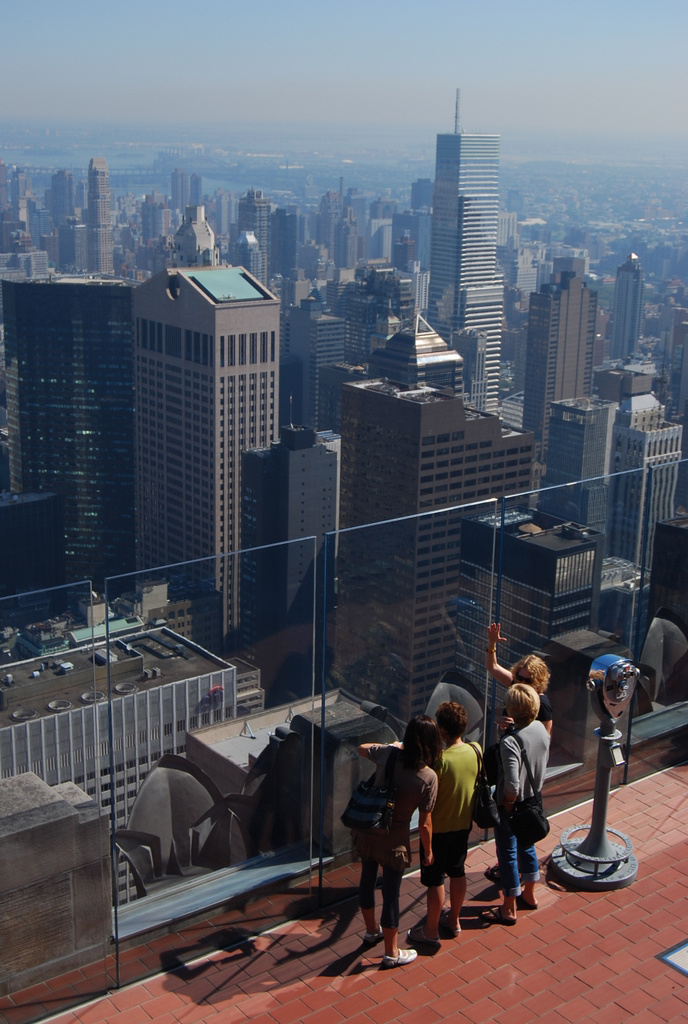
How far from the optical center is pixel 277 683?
351cm

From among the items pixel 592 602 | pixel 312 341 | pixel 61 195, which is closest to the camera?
pixel 592 602

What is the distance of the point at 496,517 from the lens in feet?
12.7

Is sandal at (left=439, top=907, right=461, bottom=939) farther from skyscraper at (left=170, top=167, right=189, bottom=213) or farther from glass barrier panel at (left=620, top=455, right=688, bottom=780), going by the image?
skyscraper at (left=170, top=167, right=189, bottom=213)

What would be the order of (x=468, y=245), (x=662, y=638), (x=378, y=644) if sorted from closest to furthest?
(x=378, y=644) → (x=662, y=638) → (x=468, y=245)

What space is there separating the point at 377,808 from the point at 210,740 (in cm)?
54

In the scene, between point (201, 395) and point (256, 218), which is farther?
point (256, 218)

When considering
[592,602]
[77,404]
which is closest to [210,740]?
[592,602]

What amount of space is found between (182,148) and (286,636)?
153658 mm

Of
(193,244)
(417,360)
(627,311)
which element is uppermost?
(193,244)

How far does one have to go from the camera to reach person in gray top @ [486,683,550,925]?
3258 millimetres

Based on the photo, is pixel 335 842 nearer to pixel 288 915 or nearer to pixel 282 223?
pixel 288 915

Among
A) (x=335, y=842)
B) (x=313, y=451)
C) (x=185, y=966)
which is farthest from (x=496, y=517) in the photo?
(x=313, y=451)

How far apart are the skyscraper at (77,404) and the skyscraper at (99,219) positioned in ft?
192

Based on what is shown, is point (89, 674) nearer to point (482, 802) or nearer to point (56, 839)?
point (56, 839)
